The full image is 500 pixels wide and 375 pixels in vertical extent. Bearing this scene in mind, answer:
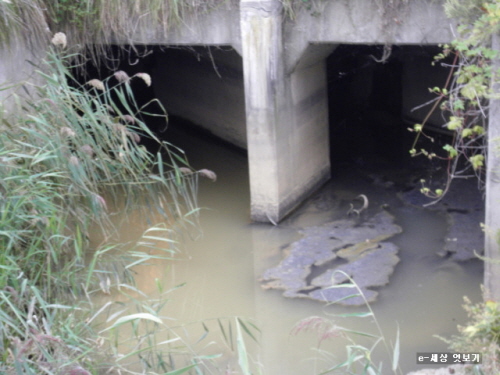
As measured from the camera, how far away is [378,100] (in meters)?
9.78

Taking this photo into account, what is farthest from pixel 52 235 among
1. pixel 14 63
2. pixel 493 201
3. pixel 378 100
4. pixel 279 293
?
pixel 378 100

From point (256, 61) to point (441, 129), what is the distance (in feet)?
12.8

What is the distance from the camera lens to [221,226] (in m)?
6.19

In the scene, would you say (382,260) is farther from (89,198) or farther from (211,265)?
(89,198)

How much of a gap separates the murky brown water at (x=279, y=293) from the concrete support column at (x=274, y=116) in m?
0.31

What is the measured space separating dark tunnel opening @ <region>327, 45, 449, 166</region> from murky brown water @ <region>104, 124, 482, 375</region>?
63.5 inches

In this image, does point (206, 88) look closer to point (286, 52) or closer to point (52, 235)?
point (286, 52)

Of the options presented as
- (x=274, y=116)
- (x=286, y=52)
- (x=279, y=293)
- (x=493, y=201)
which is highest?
(x=286, y=52)

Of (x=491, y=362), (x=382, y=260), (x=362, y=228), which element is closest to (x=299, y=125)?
(x=362, y=228)

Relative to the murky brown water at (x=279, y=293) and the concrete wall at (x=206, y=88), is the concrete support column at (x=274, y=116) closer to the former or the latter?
the murky brown water at (x=279, y=293)

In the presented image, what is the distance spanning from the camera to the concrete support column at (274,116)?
18.2 feet

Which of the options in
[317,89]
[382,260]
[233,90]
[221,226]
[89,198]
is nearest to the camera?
[89,198]

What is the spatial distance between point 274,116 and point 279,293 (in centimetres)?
181

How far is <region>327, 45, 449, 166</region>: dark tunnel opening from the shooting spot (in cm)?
832
